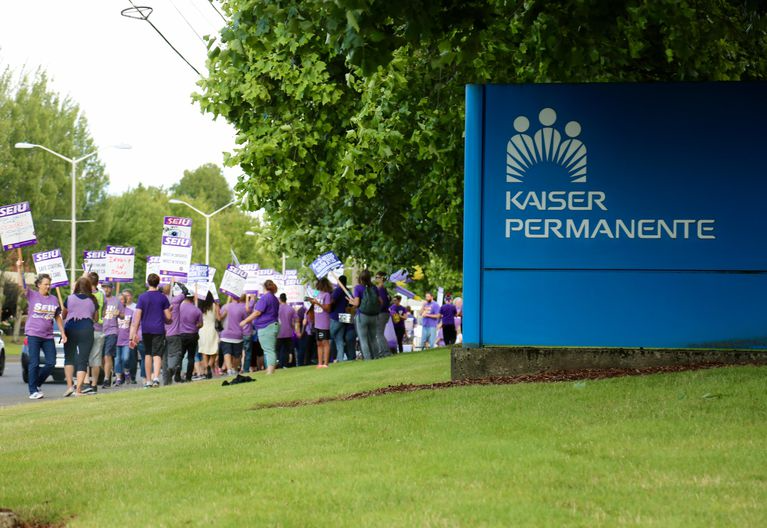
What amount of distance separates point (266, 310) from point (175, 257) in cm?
447

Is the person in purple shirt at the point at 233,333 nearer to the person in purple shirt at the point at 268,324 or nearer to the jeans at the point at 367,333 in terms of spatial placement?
the jeans at the point at 367,333

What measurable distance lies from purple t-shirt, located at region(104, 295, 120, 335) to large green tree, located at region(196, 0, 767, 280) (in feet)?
12.1

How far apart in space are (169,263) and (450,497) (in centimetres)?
1995

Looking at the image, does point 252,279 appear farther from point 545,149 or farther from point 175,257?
point 545,149

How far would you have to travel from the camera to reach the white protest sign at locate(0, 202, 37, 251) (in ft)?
77.7

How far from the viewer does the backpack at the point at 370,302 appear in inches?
1031

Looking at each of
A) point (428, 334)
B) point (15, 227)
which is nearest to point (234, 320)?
point (15, 227)

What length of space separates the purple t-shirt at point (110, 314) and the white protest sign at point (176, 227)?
2163 mm

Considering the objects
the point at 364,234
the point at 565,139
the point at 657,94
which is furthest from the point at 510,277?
the point at 364,234

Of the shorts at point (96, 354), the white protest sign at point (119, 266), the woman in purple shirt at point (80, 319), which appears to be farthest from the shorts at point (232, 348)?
the woman in purple shirt at point (80, 319)

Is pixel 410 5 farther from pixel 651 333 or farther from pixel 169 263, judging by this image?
pixel 169 263

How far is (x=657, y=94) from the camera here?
14461 millimetres

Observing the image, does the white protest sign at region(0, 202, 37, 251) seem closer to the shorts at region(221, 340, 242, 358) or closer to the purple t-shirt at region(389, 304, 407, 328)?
the shorts at region(221, 340, 242, 358)

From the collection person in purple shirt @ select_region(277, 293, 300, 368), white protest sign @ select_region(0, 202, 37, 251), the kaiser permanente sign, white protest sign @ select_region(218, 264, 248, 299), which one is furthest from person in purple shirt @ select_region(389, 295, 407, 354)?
the kaiser permanente sign
